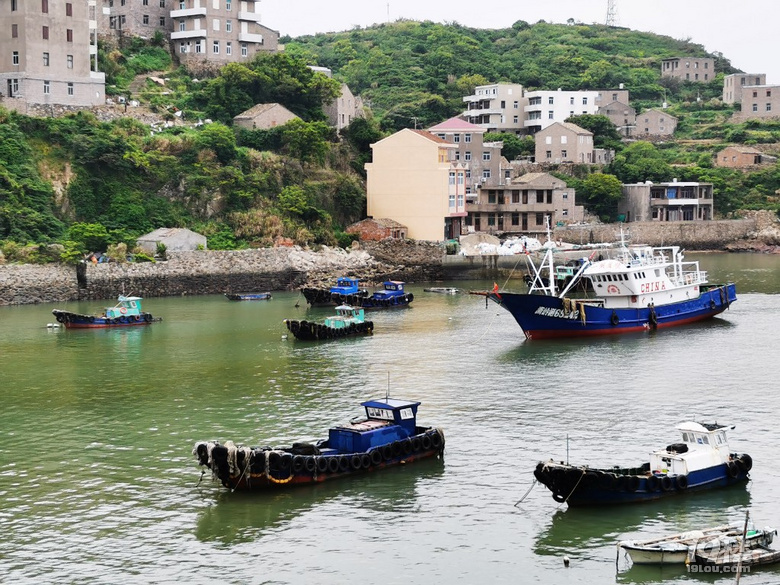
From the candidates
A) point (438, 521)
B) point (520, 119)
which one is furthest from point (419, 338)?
point (520, 119)

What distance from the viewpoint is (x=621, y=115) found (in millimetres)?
128625

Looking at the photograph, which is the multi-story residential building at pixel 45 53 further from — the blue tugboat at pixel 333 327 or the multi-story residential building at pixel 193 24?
the blue tugboat at pixel 333 327

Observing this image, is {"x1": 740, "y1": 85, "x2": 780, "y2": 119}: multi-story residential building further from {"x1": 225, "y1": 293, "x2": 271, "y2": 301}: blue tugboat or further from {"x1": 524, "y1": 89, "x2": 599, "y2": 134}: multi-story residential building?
{"x1": 225, "y1": 293, "x2": 271, "y2": 301}: blue tugboat

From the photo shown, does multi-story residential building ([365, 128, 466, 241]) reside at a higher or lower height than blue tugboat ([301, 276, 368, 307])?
higher

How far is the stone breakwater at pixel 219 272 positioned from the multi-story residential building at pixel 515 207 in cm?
1249

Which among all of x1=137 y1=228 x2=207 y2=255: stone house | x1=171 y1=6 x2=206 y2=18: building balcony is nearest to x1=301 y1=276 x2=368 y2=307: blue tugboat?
x1=137 y1=228 x2=207 y2=255: stone house

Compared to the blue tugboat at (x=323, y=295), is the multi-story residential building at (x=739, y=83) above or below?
above

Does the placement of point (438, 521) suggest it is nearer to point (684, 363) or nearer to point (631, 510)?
point (631, 510)

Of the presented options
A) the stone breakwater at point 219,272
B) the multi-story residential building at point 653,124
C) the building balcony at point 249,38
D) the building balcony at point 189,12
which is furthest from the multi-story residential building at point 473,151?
the multi-story residential building at point 653,124

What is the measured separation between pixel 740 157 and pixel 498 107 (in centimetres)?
2473

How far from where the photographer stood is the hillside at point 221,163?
74.9 metres

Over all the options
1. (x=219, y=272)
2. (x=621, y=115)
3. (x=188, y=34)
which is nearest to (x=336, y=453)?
(x=219, y=272)

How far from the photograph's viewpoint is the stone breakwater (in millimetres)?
67875

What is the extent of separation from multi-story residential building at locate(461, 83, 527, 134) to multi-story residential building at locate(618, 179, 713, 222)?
60.0ft
